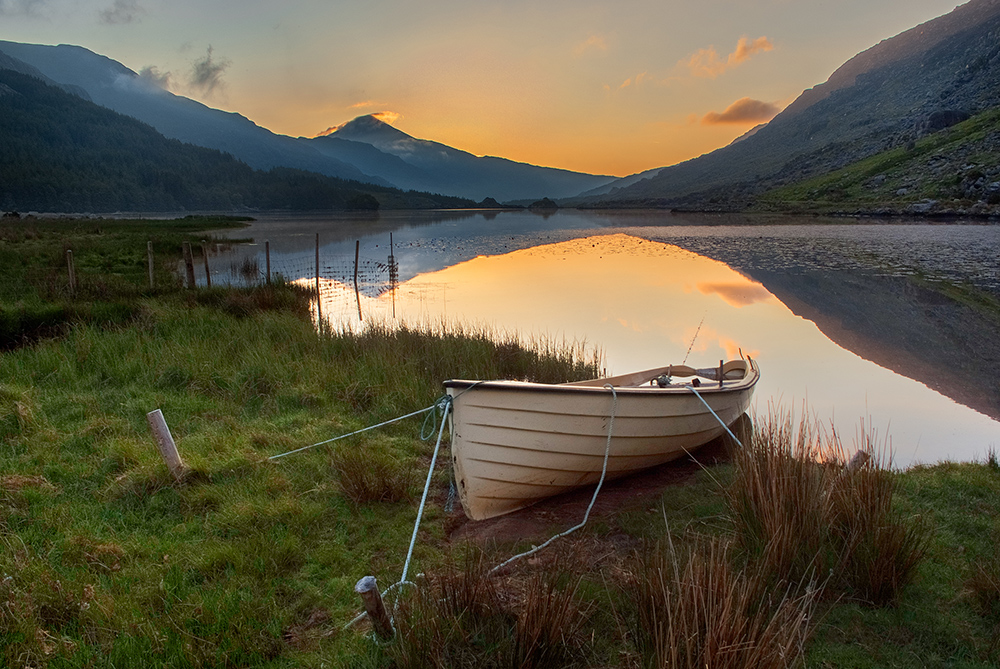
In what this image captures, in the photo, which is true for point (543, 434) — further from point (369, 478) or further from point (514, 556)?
point (369, 478)

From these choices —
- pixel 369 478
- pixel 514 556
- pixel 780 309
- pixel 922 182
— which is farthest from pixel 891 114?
pixel 514 556

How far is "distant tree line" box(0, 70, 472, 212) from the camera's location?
124m

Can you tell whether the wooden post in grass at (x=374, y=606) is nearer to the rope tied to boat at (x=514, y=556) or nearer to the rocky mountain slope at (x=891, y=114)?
the rope tied to boat at (x=514, y=556)

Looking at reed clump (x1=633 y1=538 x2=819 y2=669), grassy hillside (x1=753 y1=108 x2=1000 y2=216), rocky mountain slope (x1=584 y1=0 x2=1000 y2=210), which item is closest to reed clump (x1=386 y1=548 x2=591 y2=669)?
reed clump (x1=633 y1=538 x2=819 y2=669)

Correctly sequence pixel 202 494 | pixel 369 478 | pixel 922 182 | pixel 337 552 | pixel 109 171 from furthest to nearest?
pixel 109 171 → pixel 922 182 → pixel 369 478 → pixel 202 494 → pixel 337 552

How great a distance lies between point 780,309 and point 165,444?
59.1ft

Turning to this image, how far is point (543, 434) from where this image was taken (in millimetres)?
5355

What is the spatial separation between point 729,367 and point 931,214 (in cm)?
6170

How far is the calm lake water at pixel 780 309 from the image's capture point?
9.87 metres

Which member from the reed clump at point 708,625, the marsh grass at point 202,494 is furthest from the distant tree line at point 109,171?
the reed clump at point 708,625

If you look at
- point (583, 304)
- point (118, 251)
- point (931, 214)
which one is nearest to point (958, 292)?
point (583, 304)

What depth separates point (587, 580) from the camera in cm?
423

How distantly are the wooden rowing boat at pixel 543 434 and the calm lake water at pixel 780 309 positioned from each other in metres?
1.65

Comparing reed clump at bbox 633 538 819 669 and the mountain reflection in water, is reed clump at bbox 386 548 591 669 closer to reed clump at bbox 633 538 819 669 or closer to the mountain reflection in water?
reed clump at bbox 633 538 819 669
